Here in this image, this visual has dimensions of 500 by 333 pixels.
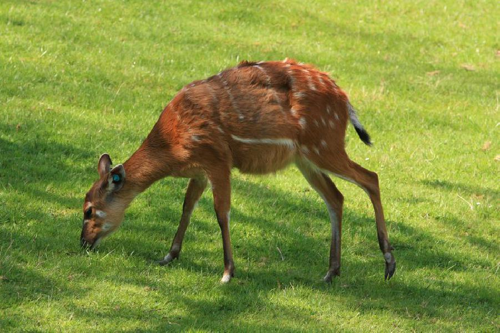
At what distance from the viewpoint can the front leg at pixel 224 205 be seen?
7.48 metres

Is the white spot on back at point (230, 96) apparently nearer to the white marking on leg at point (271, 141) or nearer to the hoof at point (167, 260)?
the white marking on leg at point (271, 141)

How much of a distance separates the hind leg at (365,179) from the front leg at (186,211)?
112 cm

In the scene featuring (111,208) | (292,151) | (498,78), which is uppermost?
(292,151)

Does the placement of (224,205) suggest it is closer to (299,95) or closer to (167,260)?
(167,260)

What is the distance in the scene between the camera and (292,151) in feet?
25.3

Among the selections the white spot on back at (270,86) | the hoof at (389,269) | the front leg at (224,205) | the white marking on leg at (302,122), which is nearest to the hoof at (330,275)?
the hoof at (389,269)

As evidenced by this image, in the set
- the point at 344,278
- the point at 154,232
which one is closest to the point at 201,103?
the point at 154,232

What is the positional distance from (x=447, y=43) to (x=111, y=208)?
887 centimetres

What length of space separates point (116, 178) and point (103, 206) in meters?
0.29

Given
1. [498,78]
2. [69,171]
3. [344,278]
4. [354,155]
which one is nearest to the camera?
[344,278]

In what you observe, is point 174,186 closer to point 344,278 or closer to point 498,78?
point 344,278

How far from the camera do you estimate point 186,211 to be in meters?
8.03

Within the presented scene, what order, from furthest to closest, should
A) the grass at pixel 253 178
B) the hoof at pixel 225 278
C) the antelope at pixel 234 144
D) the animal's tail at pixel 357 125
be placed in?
the animal's tail at pixel 357 125 → the antelope at pixel 234 144 → the hoof at pixel 225 278 → the grass at pixel 253 178

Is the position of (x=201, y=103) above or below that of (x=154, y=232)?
above
